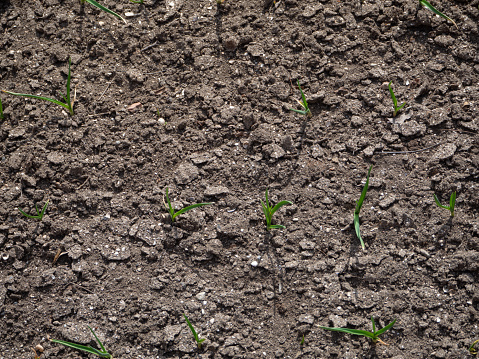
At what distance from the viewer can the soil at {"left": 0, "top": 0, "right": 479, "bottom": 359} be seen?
5.80 ft

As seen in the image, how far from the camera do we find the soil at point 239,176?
177cm

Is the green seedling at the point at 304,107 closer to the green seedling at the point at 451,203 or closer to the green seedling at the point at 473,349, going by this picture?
the green seedling at the point at 451,203

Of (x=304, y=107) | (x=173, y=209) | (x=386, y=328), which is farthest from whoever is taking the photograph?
(x=304, y=107)

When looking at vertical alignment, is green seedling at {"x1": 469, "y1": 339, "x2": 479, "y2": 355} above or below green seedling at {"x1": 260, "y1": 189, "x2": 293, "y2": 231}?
below

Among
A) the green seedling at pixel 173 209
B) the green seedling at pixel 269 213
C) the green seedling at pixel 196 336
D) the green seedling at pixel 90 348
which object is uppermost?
the green seedling at pixel 269 213

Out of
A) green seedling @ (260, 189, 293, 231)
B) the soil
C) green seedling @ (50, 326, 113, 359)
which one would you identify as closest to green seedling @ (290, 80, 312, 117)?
the soil

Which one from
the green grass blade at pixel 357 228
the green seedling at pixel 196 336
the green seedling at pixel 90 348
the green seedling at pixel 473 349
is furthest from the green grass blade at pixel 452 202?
the green seedling at pixel 90 348

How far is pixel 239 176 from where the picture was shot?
78.7 inches

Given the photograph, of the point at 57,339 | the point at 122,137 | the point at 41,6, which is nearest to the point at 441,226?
the point at 122,137

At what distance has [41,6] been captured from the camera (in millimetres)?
2402

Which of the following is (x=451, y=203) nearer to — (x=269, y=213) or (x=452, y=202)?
(x=452, y=202)

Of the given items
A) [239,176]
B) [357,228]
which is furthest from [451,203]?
[239,176]

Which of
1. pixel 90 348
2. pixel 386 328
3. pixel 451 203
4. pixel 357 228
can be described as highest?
pixel 451 203

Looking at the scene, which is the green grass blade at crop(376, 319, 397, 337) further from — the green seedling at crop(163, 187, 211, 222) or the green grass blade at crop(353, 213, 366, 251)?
the green seedling at crop(163, 187, 211, 222)
